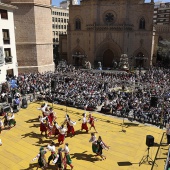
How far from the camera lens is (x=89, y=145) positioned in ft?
40.3

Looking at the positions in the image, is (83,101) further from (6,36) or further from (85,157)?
(6,36)

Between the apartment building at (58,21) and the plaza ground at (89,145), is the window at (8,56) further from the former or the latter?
the apartment building at (58,21)

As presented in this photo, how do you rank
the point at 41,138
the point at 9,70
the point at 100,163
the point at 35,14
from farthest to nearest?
1. the point at 35,14
2. the point at 9,70
3. the point at 41,138
4. the point at 100,163

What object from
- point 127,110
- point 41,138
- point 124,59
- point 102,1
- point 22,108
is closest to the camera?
point 41,138

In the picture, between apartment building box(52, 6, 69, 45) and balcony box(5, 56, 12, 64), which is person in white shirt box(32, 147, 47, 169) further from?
apartment building box(52, 6, 69, 45)

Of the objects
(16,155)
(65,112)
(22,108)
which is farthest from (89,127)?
(22,108)

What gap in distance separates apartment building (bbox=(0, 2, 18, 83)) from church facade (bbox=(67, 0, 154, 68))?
65.4ft

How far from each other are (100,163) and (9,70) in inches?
810

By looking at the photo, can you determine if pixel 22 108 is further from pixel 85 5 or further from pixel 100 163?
pixel 85 5

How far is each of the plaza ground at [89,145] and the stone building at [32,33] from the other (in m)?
16.4

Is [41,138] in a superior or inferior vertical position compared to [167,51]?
inferior

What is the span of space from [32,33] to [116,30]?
18.5 m

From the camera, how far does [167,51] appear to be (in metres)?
42.7

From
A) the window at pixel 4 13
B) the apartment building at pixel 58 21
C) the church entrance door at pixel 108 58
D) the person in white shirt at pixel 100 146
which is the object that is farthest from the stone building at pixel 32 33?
the apartment building at pixel 58 21
